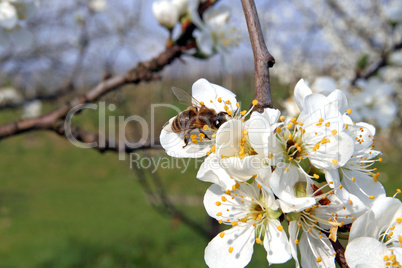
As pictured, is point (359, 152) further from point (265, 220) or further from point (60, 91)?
point (60, 91)

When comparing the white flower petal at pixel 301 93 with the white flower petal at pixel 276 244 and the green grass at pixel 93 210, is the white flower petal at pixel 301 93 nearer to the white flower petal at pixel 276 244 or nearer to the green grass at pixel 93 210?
the white flower petal at pixel 276 244

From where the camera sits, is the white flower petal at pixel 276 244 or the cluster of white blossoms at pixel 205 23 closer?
the white flower petal at pixel 276 244

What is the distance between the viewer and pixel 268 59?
81 centimetres

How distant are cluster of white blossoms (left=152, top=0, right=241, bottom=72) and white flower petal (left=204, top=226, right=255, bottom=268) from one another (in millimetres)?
988

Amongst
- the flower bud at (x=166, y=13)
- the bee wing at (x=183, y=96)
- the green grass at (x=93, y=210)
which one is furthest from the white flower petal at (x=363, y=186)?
the green grass at (x=93, y=210)

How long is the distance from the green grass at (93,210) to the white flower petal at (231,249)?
1.62 m

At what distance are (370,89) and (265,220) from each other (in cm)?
175

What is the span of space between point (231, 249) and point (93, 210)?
5.35 m

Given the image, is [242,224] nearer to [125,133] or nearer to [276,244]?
[276,244]

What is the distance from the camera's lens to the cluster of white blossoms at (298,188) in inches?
32.7

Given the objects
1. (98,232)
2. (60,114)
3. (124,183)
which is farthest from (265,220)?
(124,183)

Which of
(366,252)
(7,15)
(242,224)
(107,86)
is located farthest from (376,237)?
(7,15)

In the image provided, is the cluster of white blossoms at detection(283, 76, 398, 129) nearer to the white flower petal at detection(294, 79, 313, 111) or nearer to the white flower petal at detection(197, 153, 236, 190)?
the white flower petal at detection(294, 79, 313, 111)

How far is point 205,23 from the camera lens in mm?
1820
